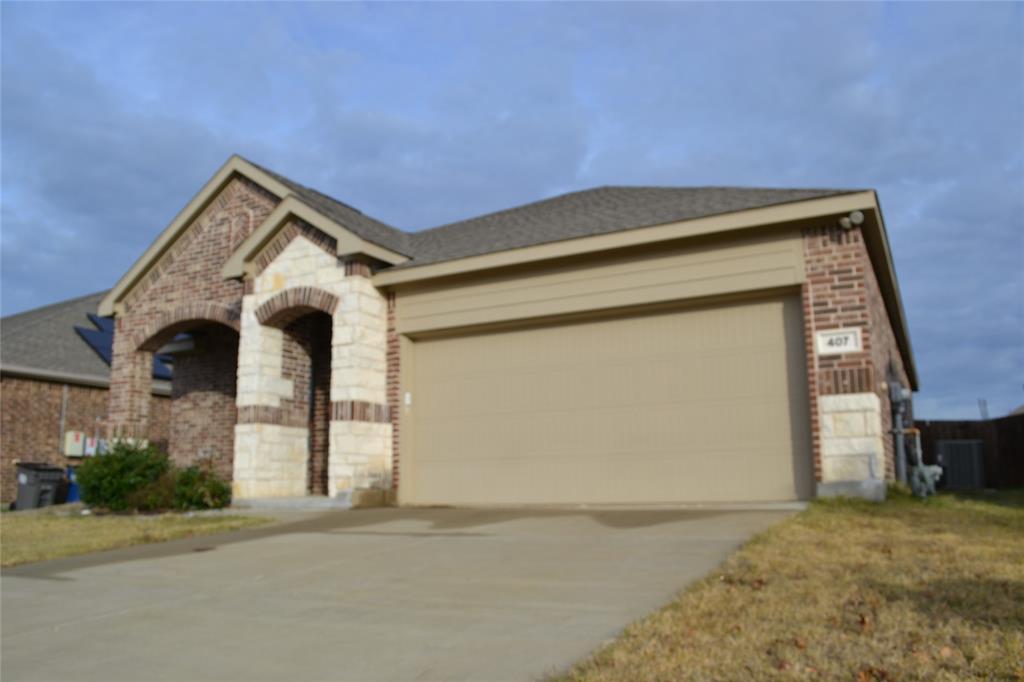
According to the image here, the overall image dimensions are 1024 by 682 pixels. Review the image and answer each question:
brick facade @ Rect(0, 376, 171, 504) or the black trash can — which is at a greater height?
brick facade @ Rect(0, 376, 171, 504)

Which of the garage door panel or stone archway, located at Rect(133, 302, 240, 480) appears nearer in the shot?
the garage door panel

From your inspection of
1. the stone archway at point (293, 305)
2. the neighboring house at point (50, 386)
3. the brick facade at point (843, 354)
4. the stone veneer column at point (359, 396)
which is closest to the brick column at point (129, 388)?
the neighboring house at point (50, 386)

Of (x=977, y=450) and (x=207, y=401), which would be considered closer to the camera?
(x=207, y=401)

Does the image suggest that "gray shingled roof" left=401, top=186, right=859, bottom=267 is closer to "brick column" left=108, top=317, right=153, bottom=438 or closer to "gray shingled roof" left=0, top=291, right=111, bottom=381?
"brick column" left=108, top=317, right=153, bottom=438

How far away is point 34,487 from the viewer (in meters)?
18.1

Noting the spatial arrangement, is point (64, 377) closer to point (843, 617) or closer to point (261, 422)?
point (261, 422)

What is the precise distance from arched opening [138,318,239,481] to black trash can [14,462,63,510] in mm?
2764

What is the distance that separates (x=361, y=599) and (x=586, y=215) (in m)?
9.07

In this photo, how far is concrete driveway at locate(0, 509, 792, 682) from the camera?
4582 millimetres

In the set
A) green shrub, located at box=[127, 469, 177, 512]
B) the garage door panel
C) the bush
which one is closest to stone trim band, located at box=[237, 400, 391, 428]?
the garage door panel

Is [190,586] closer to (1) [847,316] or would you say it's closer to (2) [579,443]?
(2) [579,443]

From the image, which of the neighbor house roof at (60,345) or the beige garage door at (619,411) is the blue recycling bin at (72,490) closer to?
the neighbor house roof at (60,345)

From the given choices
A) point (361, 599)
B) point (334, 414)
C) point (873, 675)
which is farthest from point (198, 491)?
point (873, 675)

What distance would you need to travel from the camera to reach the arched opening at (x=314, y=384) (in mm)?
15078
